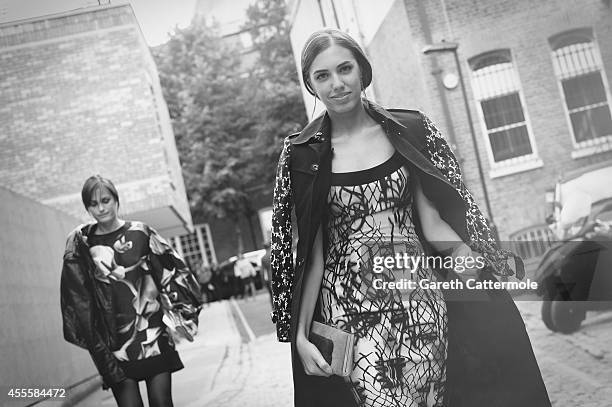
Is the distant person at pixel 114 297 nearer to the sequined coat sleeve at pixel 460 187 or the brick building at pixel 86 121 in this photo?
the brick building at pixel 86 121

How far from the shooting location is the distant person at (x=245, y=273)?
3216 mm

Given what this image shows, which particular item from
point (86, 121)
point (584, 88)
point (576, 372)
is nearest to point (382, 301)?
point (576, 372)

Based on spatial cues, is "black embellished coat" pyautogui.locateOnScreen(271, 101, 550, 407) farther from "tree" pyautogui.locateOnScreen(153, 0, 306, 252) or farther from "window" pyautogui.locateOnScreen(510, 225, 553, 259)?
"tree" pyautogui.locateOnScreen(153, 0, 306, 252)

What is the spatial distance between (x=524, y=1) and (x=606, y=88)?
0.40 meters

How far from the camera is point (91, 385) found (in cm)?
325

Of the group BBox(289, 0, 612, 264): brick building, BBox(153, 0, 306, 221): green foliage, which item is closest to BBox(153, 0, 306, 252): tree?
BBox(153, 0, 306, 221): green foliage

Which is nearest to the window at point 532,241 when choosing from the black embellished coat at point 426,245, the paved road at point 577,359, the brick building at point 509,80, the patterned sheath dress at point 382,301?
the brick building at point 509,80

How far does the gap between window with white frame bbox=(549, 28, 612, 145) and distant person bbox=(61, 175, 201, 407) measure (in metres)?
1.41

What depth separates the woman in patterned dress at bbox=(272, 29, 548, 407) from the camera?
1474 millimetres

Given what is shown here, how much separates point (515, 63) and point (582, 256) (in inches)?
27.1

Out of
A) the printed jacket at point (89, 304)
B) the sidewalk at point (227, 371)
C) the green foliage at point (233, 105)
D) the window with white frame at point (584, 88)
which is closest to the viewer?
the printed jacket at point (89, 304)

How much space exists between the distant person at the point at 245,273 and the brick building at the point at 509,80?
0.92m

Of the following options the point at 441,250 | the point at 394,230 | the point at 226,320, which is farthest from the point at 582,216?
the point at 226,320

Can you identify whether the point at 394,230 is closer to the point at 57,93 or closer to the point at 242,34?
the point at 242,34
